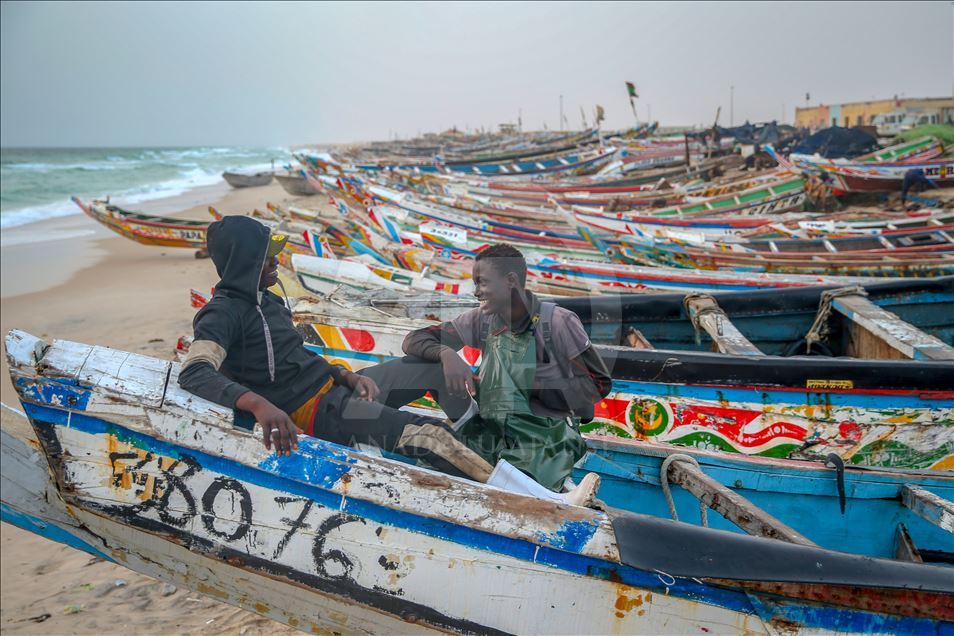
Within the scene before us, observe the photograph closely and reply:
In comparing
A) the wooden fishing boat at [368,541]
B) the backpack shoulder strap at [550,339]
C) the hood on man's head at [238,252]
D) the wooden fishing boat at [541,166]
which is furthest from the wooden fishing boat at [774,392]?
the wooden fishing boat at [541,166]

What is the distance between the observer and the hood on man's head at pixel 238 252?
7.20ft

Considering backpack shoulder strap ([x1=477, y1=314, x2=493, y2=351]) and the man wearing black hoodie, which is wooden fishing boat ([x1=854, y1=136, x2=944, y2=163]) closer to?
backpack shoulder strap ([x1=477, y1=314, x2=493, y2=351])

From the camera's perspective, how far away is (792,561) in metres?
1.82

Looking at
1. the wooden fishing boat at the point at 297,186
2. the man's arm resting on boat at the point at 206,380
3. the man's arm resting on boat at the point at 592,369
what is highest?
the wooden fishing boat at the point at 297,186

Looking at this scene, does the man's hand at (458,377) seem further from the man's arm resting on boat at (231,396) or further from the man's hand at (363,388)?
the man's arm resting on boat at (231,396)

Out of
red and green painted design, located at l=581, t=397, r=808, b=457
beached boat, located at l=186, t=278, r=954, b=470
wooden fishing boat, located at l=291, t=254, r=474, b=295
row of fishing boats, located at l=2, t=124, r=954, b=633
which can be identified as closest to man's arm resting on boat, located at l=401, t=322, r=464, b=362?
row of fishing boats, located at l=2, t=124, r=954, b=633

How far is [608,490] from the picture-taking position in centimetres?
299

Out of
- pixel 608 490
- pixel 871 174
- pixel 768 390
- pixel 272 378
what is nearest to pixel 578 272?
pixel 768 390

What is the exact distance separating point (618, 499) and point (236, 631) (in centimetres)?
201

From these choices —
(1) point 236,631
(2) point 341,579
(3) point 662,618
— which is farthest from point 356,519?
(1) point 236,631

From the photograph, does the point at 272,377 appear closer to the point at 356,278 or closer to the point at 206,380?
the point at 206,380

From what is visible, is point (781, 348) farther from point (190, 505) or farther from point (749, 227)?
point (749, 227)

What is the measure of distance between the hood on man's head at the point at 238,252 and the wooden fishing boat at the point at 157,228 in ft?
38.6

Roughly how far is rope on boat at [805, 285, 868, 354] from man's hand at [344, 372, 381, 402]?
11.2ft
